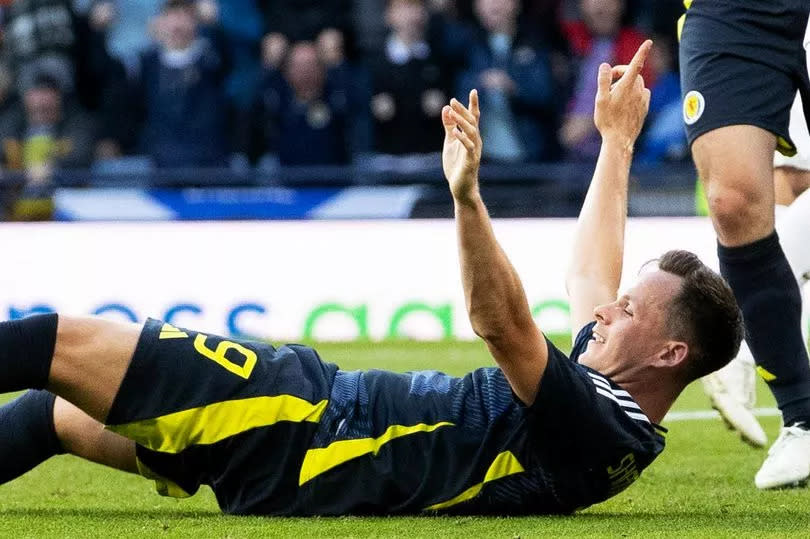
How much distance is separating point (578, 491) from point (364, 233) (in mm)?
7756

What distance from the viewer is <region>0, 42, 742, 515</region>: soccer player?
3.85 meters

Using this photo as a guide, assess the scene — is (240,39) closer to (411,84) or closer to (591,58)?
(411,84)

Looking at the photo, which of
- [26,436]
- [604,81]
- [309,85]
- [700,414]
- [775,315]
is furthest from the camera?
[309,85]

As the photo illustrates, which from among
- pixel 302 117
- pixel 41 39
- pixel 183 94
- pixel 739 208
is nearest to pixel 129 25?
pixel 41 39

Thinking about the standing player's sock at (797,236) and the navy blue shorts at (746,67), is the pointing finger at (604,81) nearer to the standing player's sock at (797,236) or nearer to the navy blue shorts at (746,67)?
the navy blue shorts at (746,67)

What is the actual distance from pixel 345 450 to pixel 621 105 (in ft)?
4.57

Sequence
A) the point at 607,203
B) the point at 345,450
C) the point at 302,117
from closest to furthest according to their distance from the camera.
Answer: the point at 345,450
the point at 607,203
the point at 302,117

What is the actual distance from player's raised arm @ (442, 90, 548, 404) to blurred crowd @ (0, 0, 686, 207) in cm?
935

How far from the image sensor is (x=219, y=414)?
392 cm

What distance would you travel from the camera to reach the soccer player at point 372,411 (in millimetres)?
3846

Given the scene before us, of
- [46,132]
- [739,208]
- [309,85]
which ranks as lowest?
[46,132]

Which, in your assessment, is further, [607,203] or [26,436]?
[607,203]

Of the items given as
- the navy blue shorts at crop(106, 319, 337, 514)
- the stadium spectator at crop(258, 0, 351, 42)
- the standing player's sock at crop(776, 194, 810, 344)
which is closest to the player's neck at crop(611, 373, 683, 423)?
the navy blue shorts at crop(106, 319, 337, 514)

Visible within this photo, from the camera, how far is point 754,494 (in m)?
4.79
